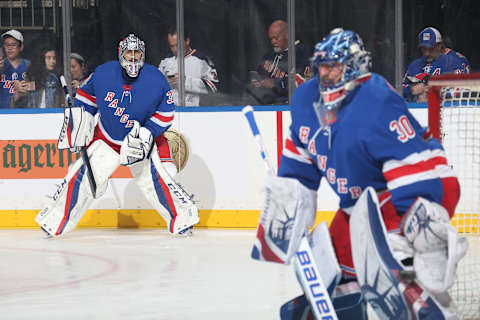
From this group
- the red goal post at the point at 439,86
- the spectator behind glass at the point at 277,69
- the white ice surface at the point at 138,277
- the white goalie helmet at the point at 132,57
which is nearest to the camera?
the red goal post at the point at 439,86

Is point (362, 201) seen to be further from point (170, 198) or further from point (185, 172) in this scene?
point (185, 172)

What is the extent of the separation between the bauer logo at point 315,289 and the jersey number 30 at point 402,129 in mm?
400

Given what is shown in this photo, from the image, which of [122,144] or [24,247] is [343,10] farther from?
[24,247]

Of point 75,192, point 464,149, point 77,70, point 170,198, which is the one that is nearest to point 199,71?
point 77,70


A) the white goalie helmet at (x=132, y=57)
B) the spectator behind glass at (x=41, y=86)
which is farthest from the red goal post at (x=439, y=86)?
the spectator behind glass at (x=41, y=86)

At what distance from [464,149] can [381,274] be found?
210 cm

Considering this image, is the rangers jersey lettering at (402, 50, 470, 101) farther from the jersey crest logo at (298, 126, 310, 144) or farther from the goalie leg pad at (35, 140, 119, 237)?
the jersey crest logo at (298, 126, 310, 144)

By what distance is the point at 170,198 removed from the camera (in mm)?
6008

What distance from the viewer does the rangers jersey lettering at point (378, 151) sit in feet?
7.63

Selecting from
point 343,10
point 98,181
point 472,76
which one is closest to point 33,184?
point 98,181

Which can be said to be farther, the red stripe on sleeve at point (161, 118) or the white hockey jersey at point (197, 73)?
the white hockey jersey at point (197, 73)

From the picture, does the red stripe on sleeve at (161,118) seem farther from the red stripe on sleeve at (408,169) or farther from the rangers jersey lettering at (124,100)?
the red stripe on sleeve at (408,169)

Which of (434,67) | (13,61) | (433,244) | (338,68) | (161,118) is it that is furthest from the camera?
(13,61)

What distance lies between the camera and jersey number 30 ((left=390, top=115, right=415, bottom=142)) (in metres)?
2.32
